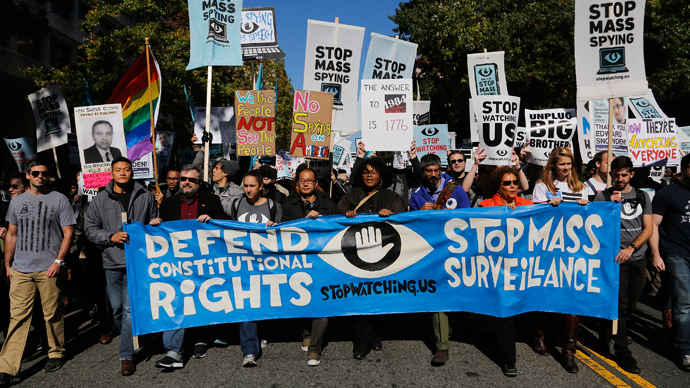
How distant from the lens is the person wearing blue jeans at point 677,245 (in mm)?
4836

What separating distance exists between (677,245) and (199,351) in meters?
4.75

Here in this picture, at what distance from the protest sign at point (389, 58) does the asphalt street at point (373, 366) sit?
17.5 ft

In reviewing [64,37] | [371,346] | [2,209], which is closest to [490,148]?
[371,346]

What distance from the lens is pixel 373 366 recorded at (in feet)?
16.1

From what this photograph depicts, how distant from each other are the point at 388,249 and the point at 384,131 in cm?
384

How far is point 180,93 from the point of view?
63.2 feet

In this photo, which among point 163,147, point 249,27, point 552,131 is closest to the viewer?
point 552,131

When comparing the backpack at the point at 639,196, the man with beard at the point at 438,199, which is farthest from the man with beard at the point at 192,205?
the backpack at the point at 639,196

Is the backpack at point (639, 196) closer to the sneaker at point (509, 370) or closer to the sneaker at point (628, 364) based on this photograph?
the sneaker at point (628, 364)

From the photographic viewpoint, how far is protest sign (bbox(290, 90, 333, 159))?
26.3 feet

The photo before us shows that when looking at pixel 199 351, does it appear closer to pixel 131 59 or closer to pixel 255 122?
pixel 255 122

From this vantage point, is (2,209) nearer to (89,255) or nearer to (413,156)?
(89,255)

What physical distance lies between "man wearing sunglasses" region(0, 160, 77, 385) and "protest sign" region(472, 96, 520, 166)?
5128 millimetres

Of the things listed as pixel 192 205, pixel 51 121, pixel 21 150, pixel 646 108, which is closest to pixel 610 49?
pixel 192 205
